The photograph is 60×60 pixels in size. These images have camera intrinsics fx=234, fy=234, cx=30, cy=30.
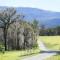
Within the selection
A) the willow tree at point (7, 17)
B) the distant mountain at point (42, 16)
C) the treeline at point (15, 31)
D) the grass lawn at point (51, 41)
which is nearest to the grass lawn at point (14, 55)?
the treeline at point (15, 31)

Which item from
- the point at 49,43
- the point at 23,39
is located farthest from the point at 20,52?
the point at 49,43

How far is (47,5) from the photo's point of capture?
339 cm

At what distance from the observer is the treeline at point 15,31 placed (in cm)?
333

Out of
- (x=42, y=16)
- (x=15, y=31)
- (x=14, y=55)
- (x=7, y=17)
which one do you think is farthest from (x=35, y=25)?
(x=14, y=55)

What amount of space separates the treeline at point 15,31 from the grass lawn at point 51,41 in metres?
0.15

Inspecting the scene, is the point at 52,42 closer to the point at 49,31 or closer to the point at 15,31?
the point at 49,31

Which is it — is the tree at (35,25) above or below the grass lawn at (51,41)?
above

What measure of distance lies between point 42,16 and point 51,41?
383mm

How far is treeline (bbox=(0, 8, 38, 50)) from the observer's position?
3.33m

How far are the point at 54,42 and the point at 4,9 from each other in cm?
85

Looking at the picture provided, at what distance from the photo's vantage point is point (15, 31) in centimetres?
338

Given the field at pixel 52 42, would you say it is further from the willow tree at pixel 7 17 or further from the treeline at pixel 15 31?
the willow tree at pixel 7 17

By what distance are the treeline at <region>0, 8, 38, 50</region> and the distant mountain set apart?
6cm

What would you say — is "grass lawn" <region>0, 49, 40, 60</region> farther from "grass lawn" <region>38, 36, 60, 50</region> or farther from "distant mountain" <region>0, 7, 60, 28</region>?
"distant mountain" <region>0, 7, 60, 28</region>
